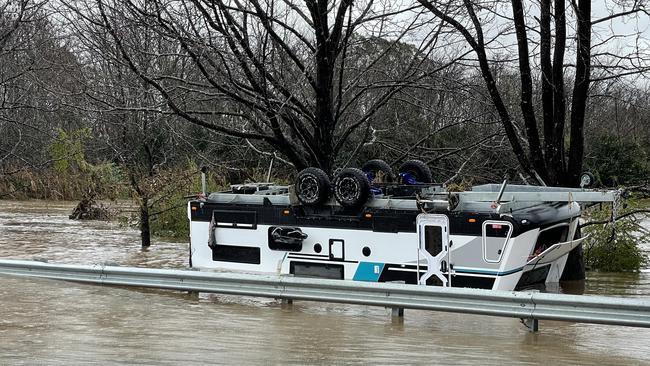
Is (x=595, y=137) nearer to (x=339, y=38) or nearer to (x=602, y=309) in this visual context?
(x=339, y=38)

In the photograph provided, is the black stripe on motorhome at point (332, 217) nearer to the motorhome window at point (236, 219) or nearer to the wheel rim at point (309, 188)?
the motorhome window at point (236, 219)

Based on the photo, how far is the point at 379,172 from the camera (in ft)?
44.9

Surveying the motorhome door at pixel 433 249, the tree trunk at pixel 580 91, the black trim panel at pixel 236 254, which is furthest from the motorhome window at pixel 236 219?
the tree trunk at pixel 580 91

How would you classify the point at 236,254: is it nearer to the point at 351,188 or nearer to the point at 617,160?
the point at 351,188

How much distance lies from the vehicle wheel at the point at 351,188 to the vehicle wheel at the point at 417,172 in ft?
7.88

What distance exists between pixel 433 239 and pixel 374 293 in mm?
1568

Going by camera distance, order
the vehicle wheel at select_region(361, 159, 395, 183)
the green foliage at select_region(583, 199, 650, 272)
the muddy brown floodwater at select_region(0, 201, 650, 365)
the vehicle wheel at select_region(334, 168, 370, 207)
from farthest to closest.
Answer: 1. the green foliage at select_region(583, 199, 650, 272)
2. the vehicle wheel at select_region(361, 159, 395, 183)
3. the vehicle wheel at select_region(334, 168, 370, 207)
4. the muddy brown floodwater at select_region(0, 201, 650, 365)

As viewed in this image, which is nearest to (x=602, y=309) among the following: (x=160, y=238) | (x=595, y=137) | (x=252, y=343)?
(x=252, y=343)

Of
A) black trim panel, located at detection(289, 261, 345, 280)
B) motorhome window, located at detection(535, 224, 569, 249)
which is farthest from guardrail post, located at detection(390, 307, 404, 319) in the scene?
motorhome window, located at detection(535, 224, 569, 249)

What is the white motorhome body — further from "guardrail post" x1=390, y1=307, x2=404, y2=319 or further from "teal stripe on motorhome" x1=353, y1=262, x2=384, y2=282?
"guardrail post" x1=390, y1=307, x2=404, y2=319

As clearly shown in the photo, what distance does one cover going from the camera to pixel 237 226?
12.1m

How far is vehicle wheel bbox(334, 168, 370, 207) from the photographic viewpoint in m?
11.0

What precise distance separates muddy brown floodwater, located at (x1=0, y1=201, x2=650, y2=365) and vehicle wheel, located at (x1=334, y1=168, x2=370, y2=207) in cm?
142

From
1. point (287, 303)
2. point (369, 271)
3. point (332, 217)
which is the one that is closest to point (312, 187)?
point (332, 217)
